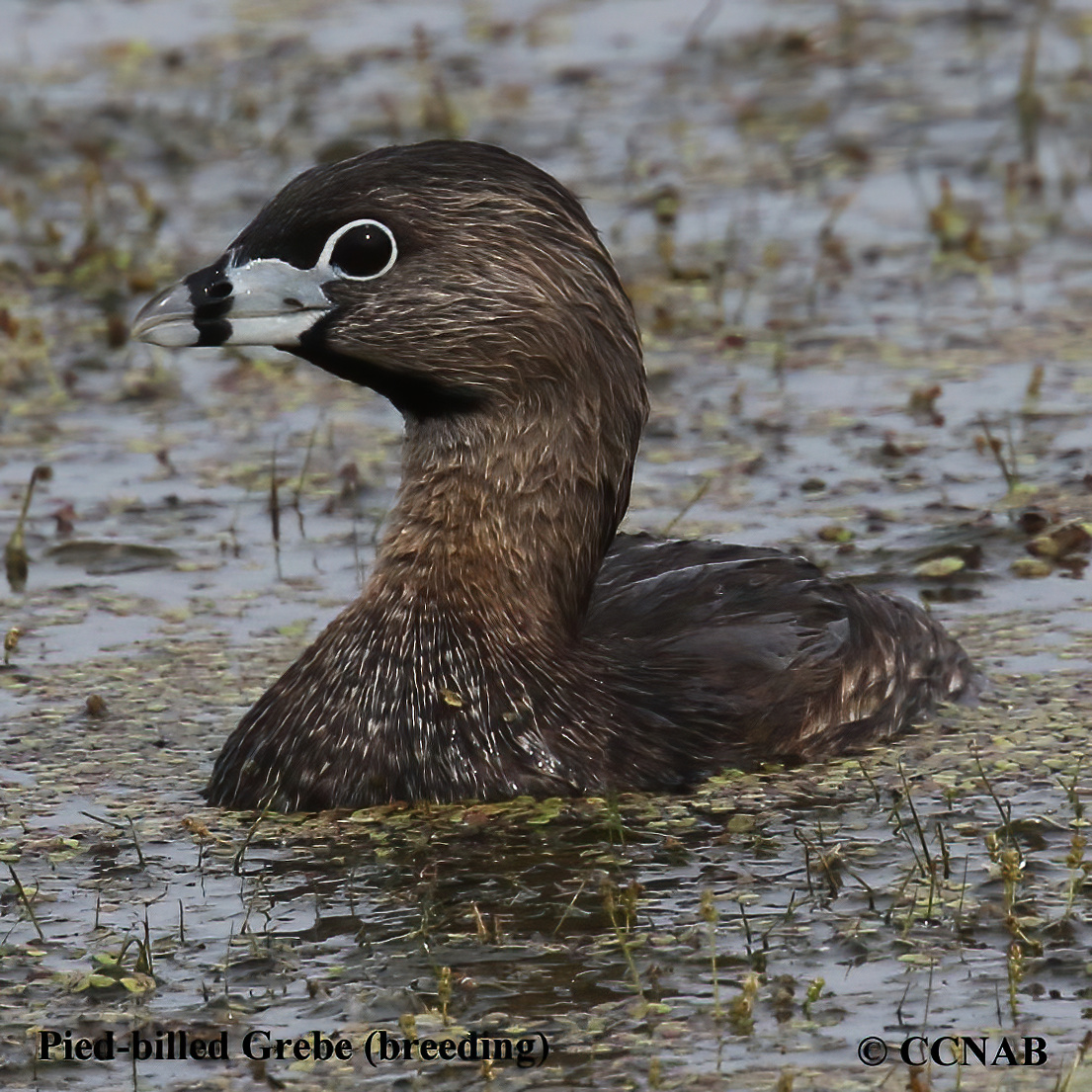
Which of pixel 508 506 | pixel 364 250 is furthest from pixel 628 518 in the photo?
pixel 364 250

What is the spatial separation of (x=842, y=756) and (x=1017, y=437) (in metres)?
3.36

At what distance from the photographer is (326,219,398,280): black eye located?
7641 millimetres

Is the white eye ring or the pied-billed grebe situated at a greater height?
the white eye ring

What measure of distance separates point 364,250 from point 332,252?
88mm

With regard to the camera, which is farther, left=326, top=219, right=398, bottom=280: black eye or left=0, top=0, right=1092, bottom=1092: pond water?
left=326, top=219, right=398, bottom=280: black eye

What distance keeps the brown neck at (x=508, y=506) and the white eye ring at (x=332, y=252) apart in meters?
0.43

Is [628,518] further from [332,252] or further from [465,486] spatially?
[332,252]

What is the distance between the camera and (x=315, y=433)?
36.3ft

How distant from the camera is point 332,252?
765 centimetres

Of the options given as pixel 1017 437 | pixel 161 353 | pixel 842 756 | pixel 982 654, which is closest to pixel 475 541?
pixel 842 756

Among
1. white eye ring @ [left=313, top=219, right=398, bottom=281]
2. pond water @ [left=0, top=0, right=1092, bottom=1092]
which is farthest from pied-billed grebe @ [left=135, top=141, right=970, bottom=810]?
pond water @ [left=0, top=0, right=1092, bottom=1092]

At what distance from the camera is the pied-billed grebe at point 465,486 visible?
7555 mm

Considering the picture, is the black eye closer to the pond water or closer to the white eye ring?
the white eye ring

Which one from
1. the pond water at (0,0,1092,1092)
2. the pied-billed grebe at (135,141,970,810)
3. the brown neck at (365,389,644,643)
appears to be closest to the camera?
the pond water at (0,0,1092,1092)
